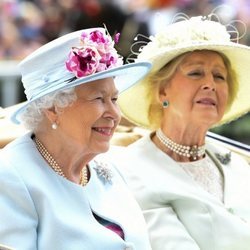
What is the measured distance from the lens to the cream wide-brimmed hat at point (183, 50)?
2564 mm

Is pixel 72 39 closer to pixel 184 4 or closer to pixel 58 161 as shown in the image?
pixel 58 161

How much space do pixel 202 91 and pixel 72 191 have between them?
0.72 m

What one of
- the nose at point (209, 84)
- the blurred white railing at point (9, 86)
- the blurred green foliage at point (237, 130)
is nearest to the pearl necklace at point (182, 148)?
the nose at point (209, 84)

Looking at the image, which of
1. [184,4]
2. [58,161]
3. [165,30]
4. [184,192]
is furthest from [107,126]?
[184,4]

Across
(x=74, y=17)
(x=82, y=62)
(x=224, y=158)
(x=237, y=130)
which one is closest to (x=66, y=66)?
(x=82, y=62)

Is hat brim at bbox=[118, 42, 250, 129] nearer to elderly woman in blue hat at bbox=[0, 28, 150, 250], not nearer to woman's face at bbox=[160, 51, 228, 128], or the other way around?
woman's face at bbox=[160, 51, 228, 128]

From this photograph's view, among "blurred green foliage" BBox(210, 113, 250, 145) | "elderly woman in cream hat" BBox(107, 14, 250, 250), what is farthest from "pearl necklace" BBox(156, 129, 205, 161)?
"blurred green foliage" BBox(210, 113, 250, 145)

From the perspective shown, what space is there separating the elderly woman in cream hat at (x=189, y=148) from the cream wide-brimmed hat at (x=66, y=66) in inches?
19.3

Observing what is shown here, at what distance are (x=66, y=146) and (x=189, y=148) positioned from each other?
2.19 ft

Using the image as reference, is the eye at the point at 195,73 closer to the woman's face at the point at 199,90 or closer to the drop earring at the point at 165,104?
the woman's face at the point at 199,90

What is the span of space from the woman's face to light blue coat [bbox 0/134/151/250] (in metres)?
0.54

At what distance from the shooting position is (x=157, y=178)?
2523 millimetres

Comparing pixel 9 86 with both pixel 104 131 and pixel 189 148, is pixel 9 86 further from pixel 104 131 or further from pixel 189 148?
pixel 104 131

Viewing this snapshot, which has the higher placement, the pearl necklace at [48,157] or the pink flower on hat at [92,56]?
the pink flower on hat at [92,56]
